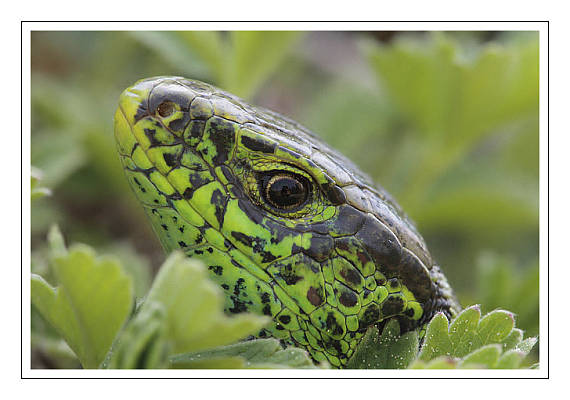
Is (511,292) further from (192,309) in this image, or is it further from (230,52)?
(192,309)

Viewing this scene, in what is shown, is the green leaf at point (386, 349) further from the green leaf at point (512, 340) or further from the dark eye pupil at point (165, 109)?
the dark eye pupil at point (165, 109)

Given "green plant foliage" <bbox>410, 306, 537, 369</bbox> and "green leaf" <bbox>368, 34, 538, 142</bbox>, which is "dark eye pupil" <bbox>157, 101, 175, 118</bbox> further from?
"green leaf" <bbox>368, 34, 538, 142</bbox>

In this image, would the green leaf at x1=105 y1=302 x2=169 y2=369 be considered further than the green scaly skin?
No

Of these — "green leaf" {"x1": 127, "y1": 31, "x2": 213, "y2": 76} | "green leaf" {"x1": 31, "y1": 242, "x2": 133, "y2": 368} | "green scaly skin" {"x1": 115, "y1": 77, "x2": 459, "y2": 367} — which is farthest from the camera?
"green leaf" {"x1": 127, "y1": 31, "x2": 213, "y2": 76}

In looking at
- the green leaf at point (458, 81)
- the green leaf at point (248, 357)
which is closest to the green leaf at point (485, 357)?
the green leaf at point (248, 357)

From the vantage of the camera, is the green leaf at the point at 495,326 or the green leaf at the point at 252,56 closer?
the green leaf at the point at 495,326

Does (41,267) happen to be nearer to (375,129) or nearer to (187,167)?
(187,167)

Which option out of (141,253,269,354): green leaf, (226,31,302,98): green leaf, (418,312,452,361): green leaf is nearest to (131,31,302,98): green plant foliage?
(226,31,302,98): green leaf
